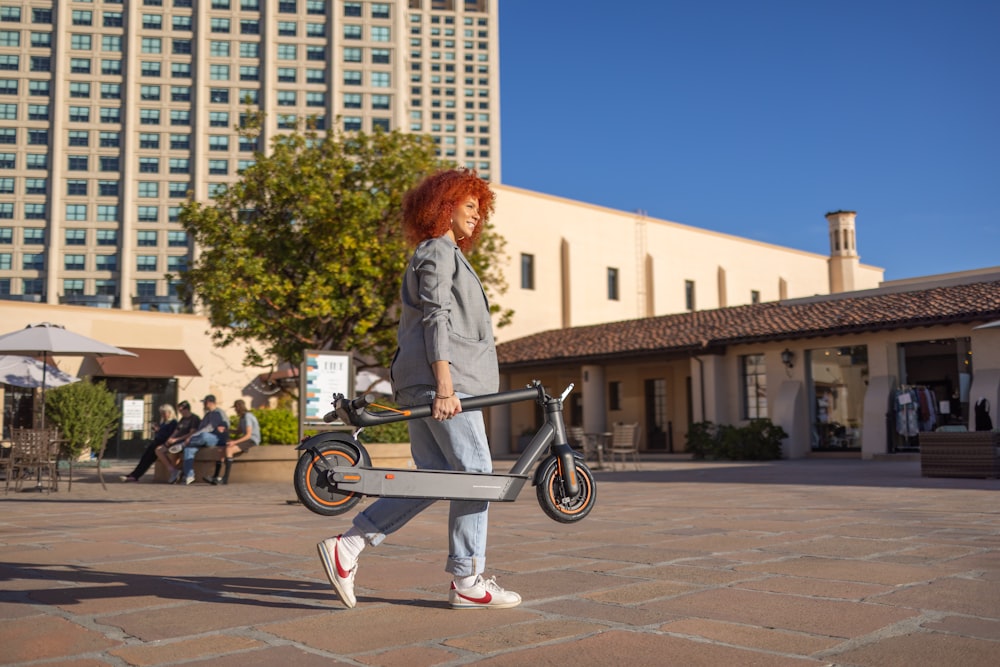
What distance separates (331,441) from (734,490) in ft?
26.3

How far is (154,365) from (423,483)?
29169mm

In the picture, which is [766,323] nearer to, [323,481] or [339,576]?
[323,481]

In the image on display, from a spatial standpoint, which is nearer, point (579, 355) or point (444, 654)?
point (444, 654)

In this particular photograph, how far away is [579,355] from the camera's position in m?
27.0

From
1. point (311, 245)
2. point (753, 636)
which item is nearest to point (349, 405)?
point (753, 636)

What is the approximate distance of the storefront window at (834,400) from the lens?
22.3 m

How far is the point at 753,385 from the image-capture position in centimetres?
2400

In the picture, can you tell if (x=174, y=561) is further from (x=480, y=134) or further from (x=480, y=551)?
(x=480, y=134)

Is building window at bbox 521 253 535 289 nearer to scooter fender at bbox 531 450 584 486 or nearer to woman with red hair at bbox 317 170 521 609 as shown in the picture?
scooter fender at bbox 531 450 584 486

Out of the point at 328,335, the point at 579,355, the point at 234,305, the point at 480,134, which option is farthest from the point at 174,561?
the point at 480,134

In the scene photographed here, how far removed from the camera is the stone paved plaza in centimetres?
289

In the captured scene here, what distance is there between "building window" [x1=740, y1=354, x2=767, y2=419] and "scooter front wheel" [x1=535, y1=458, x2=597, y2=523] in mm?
20571

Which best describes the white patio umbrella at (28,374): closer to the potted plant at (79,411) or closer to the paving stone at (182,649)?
the potted plant at (79,411)

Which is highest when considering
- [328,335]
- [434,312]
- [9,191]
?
[9,191]
